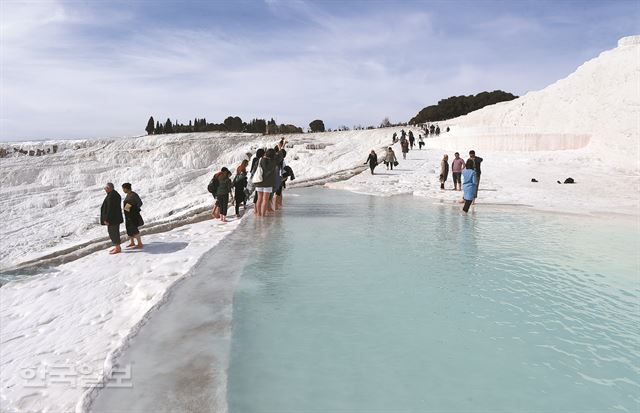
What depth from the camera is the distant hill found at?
91375mm

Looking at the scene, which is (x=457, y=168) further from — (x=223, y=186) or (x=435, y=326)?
(x=435, y=326)

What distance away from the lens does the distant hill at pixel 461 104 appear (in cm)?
9138

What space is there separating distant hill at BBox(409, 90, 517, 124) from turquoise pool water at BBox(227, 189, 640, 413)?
9028 cm

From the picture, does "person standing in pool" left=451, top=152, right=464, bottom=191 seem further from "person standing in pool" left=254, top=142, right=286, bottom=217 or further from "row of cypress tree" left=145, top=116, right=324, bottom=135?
"row of cypress tree" left=145, top=116, right=324, bottom=135

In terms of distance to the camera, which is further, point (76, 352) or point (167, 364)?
point (76, 352)

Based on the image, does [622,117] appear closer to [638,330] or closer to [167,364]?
[638,330]

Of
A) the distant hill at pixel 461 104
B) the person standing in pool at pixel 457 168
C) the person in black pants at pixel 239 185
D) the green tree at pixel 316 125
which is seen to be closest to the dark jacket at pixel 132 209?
the person in black pants at pixel 239 185

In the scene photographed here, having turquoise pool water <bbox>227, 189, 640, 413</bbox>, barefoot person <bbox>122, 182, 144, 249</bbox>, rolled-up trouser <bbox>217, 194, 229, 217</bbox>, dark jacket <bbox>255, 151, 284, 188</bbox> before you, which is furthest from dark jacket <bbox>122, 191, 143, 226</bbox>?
turquoise pool water <bbox>227, 189, 640, 413</bbox>

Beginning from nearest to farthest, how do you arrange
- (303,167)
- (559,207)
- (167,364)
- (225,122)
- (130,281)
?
(167,364) → (130,281) → (559,207) → (303,167) → (225,122)

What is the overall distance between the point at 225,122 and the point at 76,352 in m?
93.0

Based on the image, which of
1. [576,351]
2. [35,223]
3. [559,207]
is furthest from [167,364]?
[35,223]

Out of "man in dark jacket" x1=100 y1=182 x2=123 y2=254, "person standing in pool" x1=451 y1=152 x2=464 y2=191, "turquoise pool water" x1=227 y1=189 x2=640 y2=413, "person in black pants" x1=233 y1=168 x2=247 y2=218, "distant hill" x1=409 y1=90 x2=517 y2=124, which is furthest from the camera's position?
"distant hill" x1=409 y1=90 x2=517 y2=124

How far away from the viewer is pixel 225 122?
93375mm

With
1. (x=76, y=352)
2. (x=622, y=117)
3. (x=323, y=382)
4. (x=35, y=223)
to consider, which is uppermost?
(x=622, y=117)
